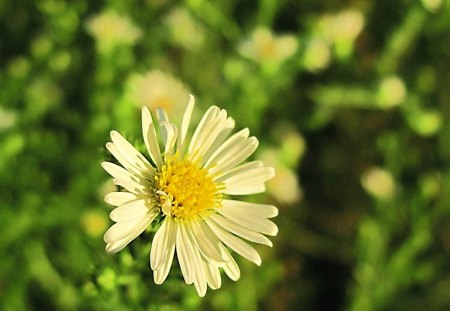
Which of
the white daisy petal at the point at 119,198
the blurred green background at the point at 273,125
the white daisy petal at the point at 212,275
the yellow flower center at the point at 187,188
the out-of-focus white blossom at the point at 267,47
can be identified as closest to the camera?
the white daisy petal at the point at 119,198

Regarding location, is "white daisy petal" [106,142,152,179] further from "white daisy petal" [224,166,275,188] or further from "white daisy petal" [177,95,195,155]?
Answer: "white daisy petal" [224,166,275,188]

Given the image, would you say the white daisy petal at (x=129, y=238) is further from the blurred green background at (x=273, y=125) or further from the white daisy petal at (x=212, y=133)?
the blurred green background at (x=273, y=125)

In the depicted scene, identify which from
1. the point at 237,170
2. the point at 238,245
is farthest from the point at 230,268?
the point at 237,170

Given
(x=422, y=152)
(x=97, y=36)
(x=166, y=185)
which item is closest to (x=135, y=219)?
(x=166, y=185)

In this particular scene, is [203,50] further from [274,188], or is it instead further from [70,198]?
[70,198]

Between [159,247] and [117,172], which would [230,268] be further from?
[117,172]

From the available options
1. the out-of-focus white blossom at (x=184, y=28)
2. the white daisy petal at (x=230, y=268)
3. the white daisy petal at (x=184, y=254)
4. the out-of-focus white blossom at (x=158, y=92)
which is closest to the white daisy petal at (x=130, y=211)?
the white daisy petal at (x=184, y=254)
